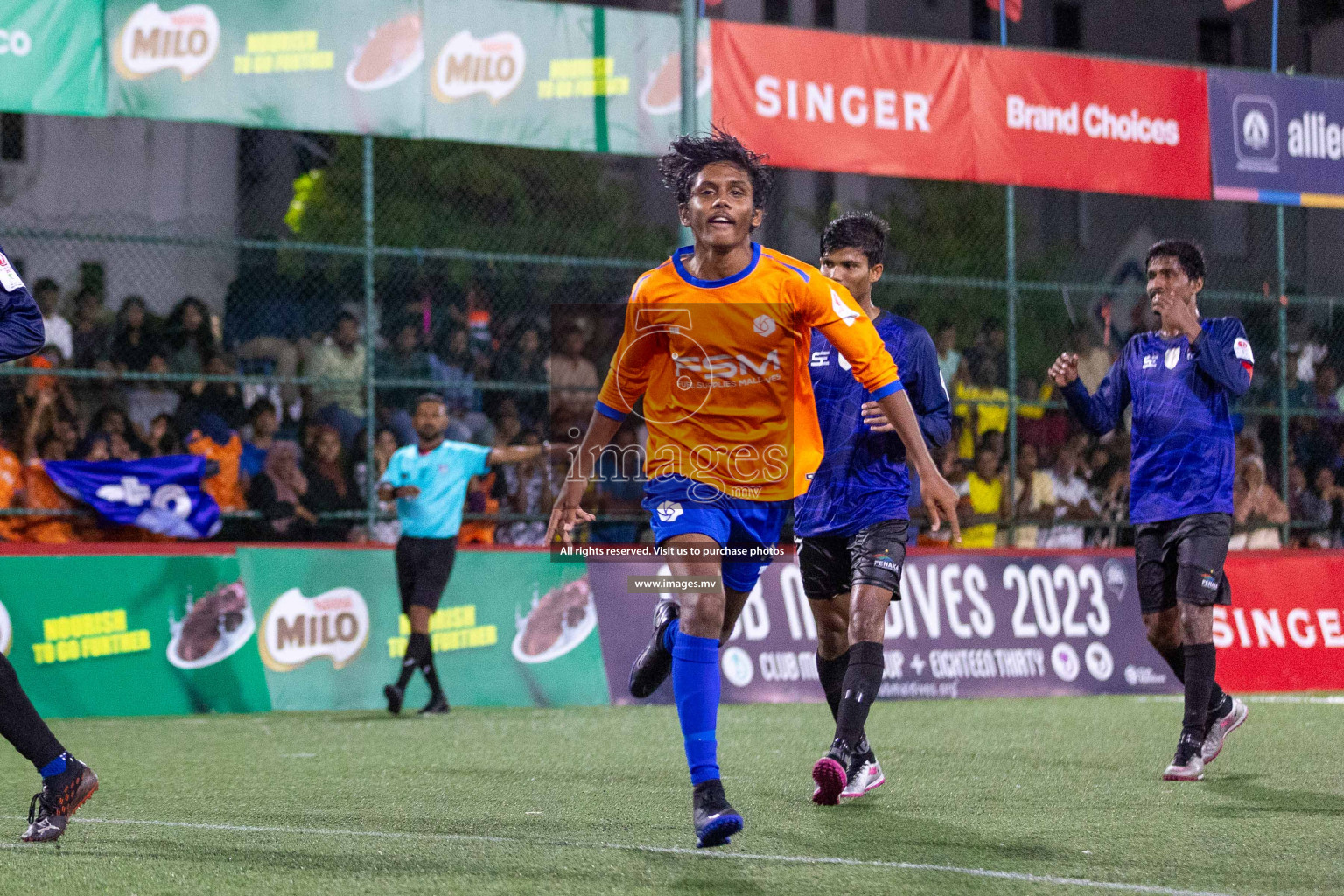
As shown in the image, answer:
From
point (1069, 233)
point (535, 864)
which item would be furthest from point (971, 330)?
point (1069, 233)

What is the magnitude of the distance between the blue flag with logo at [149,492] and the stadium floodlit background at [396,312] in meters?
0.21

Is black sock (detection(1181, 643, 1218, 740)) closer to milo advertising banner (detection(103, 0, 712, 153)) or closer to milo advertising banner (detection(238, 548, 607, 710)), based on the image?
milo advertising banner (detection(238, 548, 607, 710))

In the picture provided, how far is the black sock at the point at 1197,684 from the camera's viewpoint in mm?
7199

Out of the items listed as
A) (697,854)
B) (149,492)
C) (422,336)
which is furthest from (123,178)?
(697,854)

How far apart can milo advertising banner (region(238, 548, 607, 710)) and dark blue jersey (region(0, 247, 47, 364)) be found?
606cm

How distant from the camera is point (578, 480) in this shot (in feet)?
18.8

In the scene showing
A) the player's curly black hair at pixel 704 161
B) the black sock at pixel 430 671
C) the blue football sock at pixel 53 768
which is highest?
the player's curly black hair at pixel 704 161

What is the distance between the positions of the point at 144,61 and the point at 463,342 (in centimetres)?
337

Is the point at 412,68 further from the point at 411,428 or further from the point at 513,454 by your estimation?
the point at 513,454

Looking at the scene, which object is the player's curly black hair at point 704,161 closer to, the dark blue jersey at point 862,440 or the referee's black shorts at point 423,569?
the dark blue jersey at point 862,440

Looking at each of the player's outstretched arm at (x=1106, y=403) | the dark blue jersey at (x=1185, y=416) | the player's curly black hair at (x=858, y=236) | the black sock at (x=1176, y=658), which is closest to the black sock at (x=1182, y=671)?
the black sock at (x=1176, y=658)

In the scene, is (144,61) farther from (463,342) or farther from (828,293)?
(828,293)

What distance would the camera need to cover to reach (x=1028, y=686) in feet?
41.9

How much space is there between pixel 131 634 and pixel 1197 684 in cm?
714
